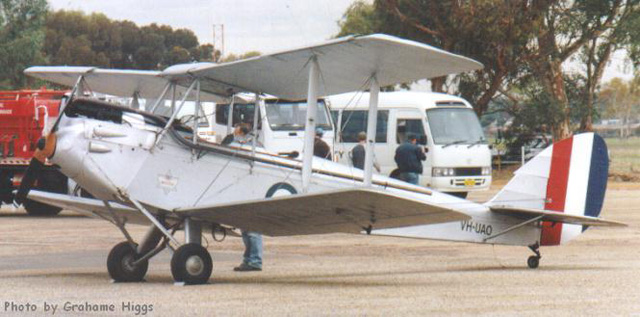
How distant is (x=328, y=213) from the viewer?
1097 cm

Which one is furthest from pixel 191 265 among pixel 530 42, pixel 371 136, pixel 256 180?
pixel 530 42

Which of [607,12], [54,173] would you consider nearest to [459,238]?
[54,173]

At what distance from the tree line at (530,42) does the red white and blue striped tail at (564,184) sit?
2711 centimetres

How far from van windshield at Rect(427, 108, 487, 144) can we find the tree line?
44.8 feet

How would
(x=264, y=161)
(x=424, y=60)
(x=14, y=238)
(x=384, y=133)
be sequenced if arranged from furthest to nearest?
(x=384, y=133)
(x=14, y=238)
(x=264, y=161)
(x=424, y=60)

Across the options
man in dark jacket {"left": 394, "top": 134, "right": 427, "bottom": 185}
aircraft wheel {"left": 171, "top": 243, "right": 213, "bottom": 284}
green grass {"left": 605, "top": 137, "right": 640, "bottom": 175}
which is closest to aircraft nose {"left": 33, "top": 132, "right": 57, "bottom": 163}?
aircraft wheel {"left": 171, "top": 243, "right": 213, "bottom": 284}

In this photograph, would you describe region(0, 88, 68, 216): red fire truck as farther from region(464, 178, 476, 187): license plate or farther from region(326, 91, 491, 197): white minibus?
region(464, 178, 476, 187): license plate

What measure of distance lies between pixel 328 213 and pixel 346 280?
1.32 metres

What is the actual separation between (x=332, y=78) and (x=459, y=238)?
241 cm

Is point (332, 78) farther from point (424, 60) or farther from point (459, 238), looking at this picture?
point (459, 238)

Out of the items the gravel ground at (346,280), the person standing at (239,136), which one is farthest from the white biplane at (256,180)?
the gravel ground at (346,280)

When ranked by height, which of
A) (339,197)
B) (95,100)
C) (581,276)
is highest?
(95,100)

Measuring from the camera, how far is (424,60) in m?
11.1

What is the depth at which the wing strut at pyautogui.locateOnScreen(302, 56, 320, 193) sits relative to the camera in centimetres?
1120
